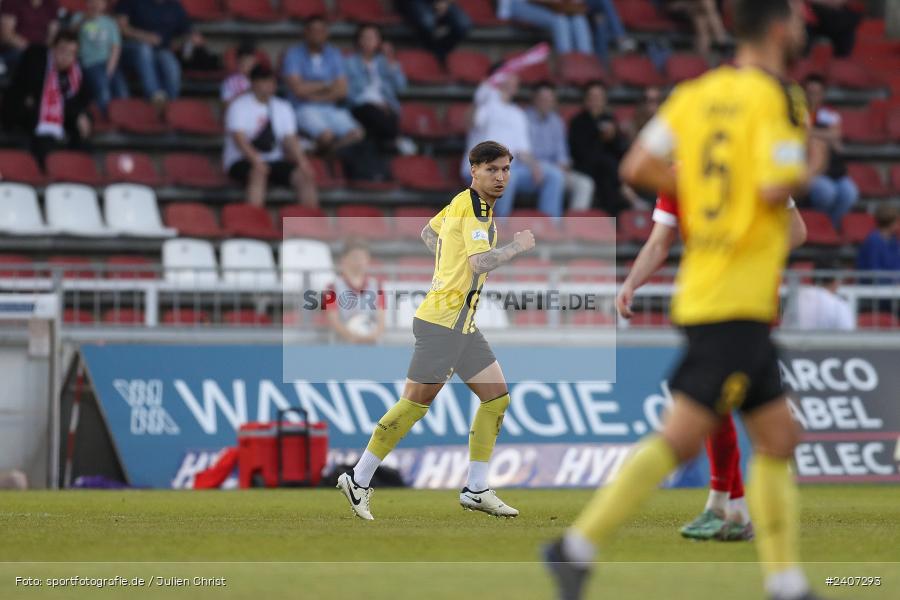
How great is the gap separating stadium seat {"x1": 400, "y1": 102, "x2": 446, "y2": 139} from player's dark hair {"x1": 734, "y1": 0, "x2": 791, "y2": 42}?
16222 millimetres

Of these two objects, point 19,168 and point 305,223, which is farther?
point 305,223

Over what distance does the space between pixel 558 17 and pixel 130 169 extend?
7360 millimetres

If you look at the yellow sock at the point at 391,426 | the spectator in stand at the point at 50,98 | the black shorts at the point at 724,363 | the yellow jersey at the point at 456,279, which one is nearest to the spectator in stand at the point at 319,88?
the spectator in stand at the point at 50,98

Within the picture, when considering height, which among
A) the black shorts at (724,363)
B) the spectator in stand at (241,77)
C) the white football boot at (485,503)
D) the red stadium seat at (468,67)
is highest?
the red stadium seat at (468,67)

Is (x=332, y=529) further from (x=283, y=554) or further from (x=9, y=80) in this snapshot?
(x=9, y=80)

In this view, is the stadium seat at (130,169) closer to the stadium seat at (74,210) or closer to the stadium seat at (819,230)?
the stadium seat at (74,210)

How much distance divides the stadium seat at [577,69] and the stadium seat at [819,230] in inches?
157

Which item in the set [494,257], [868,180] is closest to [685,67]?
[868,180]

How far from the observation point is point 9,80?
63.9 feet

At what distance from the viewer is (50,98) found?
19047 millimetres

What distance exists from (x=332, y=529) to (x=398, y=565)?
82.4 inches

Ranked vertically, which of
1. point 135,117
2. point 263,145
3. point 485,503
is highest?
point 135,117

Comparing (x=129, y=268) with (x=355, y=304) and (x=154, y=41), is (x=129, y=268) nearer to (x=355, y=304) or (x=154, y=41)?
(x=355, y=304)

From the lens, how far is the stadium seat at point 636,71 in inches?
906
